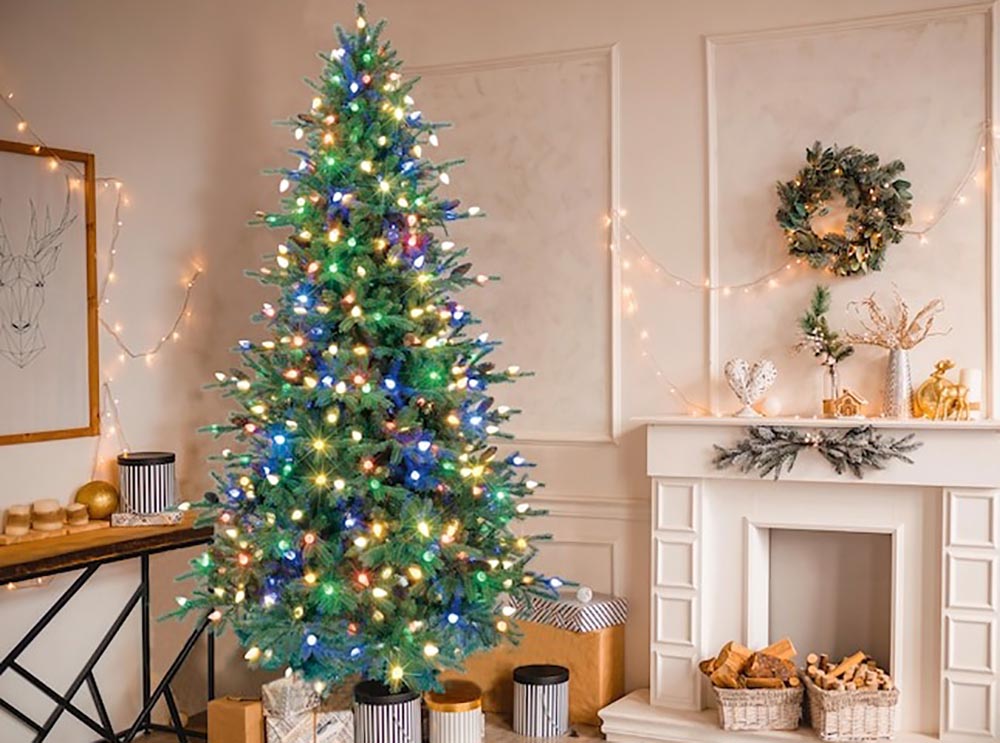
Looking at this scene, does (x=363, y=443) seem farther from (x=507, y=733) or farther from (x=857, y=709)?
(x=857, y=709)

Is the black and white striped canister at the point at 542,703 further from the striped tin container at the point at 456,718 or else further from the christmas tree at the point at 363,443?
the christmas tree at the point at 363,443

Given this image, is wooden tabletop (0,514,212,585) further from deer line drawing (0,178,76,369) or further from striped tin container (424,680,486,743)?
striped tin container (424,680,486,743)

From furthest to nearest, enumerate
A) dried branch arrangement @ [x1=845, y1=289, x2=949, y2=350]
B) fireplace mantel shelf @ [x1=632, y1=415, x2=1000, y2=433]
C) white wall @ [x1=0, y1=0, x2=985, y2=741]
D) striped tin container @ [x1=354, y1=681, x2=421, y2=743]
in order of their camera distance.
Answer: white wall @ [x1=0, y1=0, x2=985, y2=741] < striped tin container @ [x1=354, y1=681, x2=421, y2=743] < dried branch arrangement @ [x1=845, y1=289, x2=949, y2=350] < fireplace mantel shelf @ [x1=632, y1=415, x2=1000, y2=433]

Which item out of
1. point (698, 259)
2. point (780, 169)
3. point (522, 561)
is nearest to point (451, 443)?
point (522, 561)

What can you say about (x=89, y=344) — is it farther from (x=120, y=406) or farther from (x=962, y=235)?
(x=962, y=235)

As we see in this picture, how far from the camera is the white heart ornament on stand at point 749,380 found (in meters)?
4.46

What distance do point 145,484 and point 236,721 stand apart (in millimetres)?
934

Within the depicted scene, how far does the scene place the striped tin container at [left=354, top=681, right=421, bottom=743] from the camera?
4.46 metres

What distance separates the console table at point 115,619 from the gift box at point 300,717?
1.08 ft

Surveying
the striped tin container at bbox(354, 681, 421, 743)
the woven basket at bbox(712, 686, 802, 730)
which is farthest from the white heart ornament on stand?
the striped tin container at bbox(354, 681, 421, 743)

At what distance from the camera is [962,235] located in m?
4.32

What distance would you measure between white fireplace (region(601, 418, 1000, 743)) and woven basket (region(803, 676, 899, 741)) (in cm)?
10

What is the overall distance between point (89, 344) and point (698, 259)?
91.8 inches

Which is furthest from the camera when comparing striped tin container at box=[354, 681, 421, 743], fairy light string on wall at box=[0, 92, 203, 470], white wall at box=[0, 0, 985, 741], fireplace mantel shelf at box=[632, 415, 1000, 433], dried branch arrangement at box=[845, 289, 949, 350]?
fairy light string on wall at box=[0, 92, 203, 470]
